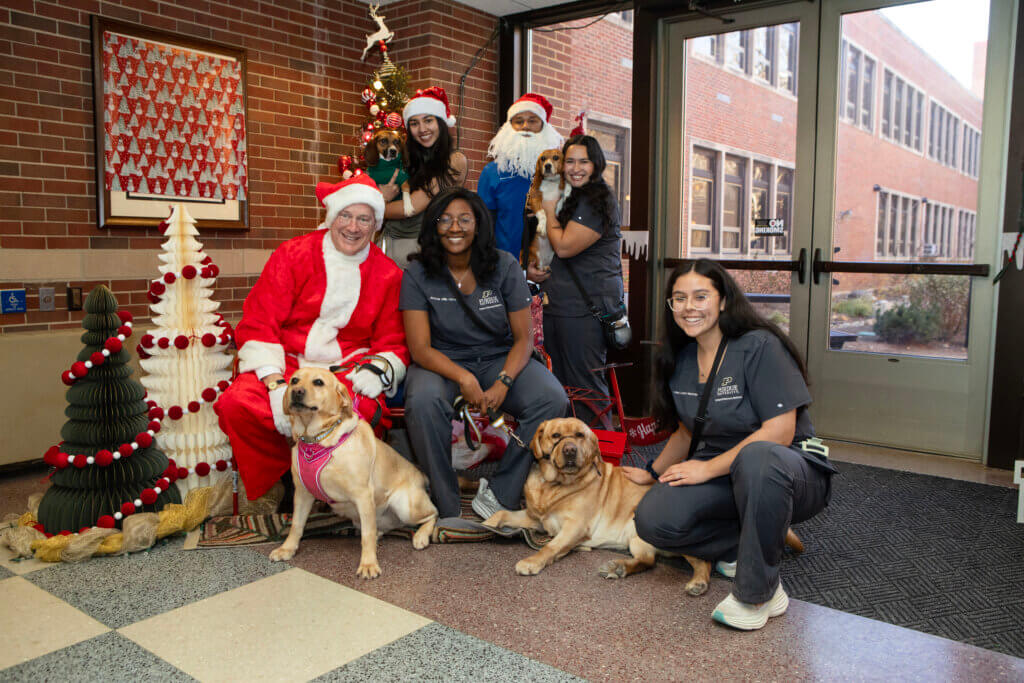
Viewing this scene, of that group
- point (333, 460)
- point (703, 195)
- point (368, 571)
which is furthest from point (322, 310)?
point (703, 195)

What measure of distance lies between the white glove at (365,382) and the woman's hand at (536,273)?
119 cm

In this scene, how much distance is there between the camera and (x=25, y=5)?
3.84 metres

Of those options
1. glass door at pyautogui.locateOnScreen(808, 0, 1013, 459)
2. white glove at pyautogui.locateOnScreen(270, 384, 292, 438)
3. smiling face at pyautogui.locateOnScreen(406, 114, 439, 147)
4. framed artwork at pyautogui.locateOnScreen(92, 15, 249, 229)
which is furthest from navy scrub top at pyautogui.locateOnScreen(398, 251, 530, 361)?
glass door at pyautogui.locateOnScreen(808, 0, 1013, 459)

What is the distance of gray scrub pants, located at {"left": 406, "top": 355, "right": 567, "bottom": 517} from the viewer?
325cm

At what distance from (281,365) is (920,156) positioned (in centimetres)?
347

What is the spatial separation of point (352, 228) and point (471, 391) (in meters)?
0.86

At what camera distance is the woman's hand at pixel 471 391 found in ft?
11.0

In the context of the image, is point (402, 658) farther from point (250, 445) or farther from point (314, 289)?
point (314, 289)

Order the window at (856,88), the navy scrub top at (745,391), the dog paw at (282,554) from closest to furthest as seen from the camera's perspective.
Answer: the navy scrub top at (745,391) → the dog paw at (282,554) → the window at (856,88)

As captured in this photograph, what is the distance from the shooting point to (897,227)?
14.5 feet

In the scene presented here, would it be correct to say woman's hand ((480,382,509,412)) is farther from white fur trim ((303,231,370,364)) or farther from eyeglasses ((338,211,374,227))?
eyeglasses ((338,211,374,227))

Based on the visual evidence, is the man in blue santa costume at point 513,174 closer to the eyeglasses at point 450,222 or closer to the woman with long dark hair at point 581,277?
Result: the woman with long dark hair at point 581,277

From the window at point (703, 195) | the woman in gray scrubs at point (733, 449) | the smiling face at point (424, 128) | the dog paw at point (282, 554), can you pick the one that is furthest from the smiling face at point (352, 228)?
the window at point (703, 195)

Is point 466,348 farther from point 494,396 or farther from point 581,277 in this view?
point 581,277
